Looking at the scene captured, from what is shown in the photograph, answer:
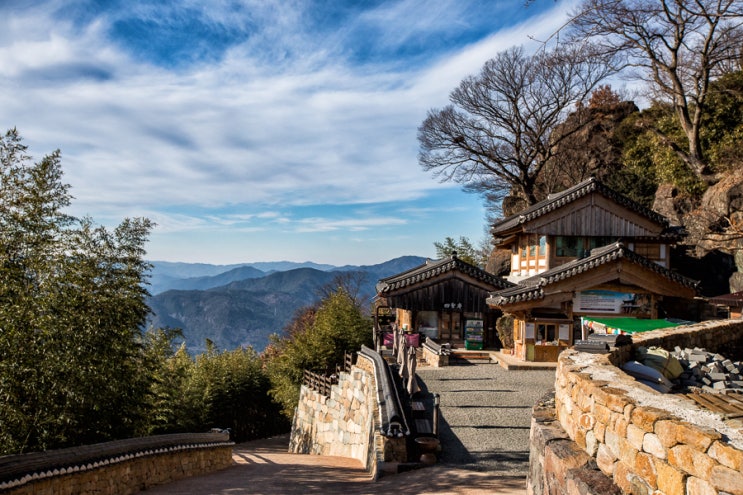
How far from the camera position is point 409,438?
380 inches

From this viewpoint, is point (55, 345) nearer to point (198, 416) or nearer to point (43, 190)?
point (43, 190)

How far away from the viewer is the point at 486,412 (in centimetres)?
1163

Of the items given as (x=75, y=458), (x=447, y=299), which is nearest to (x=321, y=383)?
(x=447, y=299)

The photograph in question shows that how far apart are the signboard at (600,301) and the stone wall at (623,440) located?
12.1 metres

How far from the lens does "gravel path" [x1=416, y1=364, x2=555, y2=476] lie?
29.2 feet

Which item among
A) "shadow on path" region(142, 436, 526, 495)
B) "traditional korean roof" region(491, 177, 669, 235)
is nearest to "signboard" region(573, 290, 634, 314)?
"traditional korean roof" region(491, 177, 669, 235)

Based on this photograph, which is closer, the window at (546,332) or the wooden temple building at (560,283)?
the wooden temple building at (560,283)

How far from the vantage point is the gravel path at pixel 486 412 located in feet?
29.2

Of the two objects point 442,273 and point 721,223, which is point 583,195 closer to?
point 721,223

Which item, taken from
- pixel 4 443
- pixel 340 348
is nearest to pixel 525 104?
pixel 340 348

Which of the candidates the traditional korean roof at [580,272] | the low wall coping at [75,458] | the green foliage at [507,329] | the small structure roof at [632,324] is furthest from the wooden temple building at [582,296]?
the low wall coping at [75,458]

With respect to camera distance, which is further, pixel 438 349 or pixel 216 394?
pixel 216 394

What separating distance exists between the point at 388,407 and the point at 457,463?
1752mm

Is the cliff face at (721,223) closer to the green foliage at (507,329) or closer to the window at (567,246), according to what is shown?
the window at (567,246)
